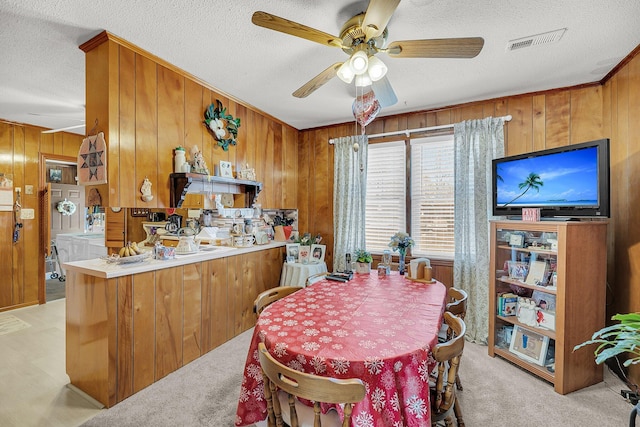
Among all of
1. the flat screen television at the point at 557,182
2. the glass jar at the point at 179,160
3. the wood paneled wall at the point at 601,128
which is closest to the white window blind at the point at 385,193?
the wood paneled wall at the point at 601,128

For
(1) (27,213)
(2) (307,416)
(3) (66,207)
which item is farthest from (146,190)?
(3) (66,207)

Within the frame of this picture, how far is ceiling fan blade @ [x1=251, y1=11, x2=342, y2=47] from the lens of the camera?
4.60 ft

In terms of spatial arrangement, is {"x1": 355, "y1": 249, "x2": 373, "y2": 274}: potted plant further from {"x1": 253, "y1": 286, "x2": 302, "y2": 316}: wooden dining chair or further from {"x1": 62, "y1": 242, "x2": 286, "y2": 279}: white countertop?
{"x1": 62, "y1": 242, "x2": 286, "y2": 279}: white countertop

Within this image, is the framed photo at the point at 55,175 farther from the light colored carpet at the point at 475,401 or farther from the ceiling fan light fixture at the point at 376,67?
the ceiling fan light fixture at the point at 376,67

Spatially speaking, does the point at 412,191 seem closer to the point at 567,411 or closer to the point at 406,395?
the point at 567,411

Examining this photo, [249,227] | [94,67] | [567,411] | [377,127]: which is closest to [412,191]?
[377,127]

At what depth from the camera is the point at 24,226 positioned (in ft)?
12.9

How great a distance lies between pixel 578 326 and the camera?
2.20 m

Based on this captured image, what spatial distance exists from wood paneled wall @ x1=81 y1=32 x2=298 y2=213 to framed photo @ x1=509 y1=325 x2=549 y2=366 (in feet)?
10.7

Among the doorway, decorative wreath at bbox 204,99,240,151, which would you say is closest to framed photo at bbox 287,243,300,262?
decorative wreath at bbox 204,99,240,151

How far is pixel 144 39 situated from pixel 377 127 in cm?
262

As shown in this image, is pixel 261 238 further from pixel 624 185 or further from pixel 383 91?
pixel 624 185

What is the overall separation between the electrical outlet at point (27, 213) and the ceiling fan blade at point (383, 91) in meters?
4.81

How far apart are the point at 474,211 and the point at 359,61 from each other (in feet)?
7.23
